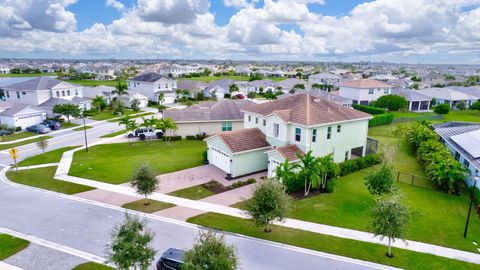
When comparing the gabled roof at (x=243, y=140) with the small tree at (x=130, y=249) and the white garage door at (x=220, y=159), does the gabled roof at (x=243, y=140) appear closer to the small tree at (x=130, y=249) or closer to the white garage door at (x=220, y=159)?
the white garage door at (x=220, y=159)

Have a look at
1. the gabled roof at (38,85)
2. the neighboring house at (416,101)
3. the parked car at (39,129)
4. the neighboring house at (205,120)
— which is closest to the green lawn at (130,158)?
the neighboring house at (205,120)

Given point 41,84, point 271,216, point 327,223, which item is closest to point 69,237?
point 271,216

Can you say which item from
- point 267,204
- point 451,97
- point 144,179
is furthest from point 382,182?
point 451,97

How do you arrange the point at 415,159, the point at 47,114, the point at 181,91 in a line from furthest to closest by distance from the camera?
the point at 181,91 → the point at 47,114 → the point at 415,159

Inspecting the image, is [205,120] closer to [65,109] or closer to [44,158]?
[44,158]

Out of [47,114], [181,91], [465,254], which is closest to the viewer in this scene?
[465,254]

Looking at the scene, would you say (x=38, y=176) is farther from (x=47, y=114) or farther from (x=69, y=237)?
(x=47, y=114)

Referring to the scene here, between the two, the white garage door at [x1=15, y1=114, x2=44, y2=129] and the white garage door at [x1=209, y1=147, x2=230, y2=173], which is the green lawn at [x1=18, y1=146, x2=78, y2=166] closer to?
the white garage door at [x1=15, y1=114, x2=44, y2=129]
